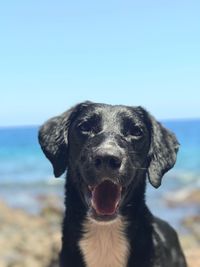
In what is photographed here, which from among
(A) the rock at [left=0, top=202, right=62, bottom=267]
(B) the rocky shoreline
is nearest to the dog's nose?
(B) the rocky shoreline

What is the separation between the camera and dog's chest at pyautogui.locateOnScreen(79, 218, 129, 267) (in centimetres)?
550

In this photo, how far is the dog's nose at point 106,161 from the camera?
16.7 ft

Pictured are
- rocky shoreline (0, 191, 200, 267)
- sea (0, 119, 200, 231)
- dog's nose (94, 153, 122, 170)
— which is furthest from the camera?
sea (0, 119, 200, 231)

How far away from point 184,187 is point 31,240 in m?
11.3

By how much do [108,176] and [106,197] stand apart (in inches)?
9.7

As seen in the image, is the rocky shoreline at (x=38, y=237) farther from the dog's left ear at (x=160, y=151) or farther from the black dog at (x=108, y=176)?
the dog's left ear at (x=160, y=151)

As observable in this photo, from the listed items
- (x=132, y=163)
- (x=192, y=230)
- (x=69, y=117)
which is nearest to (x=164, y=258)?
→ (x=132, y=163)

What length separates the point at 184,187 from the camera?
2241 centimetres

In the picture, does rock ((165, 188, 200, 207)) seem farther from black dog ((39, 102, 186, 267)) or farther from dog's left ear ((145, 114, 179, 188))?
black dog ((39, 102, 186, 267))

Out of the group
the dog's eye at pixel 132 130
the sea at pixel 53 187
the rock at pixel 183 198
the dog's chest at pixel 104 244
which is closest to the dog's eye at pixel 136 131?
the dog's eye at pixel 132 130

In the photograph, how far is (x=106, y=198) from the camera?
17.4 ft

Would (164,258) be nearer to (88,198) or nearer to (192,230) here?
(88,198)

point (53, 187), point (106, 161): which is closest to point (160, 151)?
point (106, 161)

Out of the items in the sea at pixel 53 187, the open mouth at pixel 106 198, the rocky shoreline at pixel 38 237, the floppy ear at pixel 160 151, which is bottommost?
the sea at pixel 53 187
